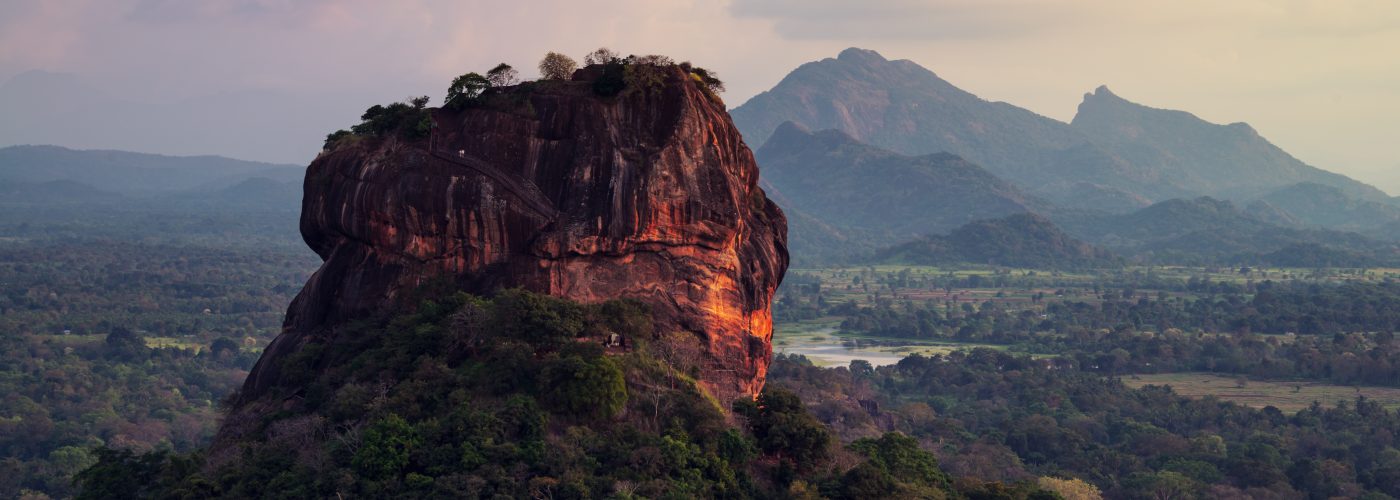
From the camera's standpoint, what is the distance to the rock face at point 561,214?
42.8m

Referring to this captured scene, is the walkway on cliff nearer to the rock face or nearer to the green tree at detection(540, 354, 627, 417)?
the rock face

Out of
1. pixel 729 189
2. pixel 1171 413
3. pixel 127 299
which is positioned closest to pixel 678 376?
pixel 729 189

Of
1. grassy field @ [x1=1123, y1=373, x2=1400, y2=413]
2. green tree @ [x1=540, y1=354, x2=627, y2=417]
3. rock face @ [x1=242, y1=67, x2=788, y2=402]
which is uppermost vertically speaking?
rock face @ [x1=242, y1=67, x2=788, y2=402]

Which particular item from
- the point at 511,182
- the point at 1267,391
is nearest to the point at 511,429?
the point at 511,182

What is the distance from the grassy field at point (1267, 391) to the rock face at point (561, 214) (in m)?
68.7

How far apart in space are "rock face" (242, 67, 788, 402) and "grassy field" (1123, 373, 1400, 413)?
68.7 metres

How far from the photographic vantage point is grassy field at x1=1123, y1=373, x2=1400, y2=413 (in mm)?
101812

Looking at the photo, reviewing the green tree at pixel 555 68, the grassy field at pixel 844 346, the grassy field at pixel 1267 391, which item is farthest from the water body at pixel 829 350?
the green tree at pixel 555 68

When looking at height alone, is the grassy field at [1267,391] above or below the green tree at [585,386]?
below

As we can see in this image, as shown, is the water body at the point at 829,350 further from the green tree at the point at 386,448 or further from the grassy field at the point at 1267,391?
the green tree at the point at 386,448

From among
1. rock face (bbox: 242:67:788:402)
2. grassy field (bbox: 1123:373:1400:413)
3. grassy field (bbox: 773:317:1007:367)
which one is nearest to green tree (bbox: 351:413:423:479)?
rock face (bbox: 242:67:788:402)

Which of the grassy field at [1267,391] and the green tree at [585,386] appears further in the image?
the grassy field at [1267,391]

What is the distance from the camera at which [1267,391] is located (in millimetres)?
107812

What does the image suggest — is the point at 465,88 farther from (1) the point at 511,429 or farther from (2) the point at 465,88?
(1) the point at 511,429
